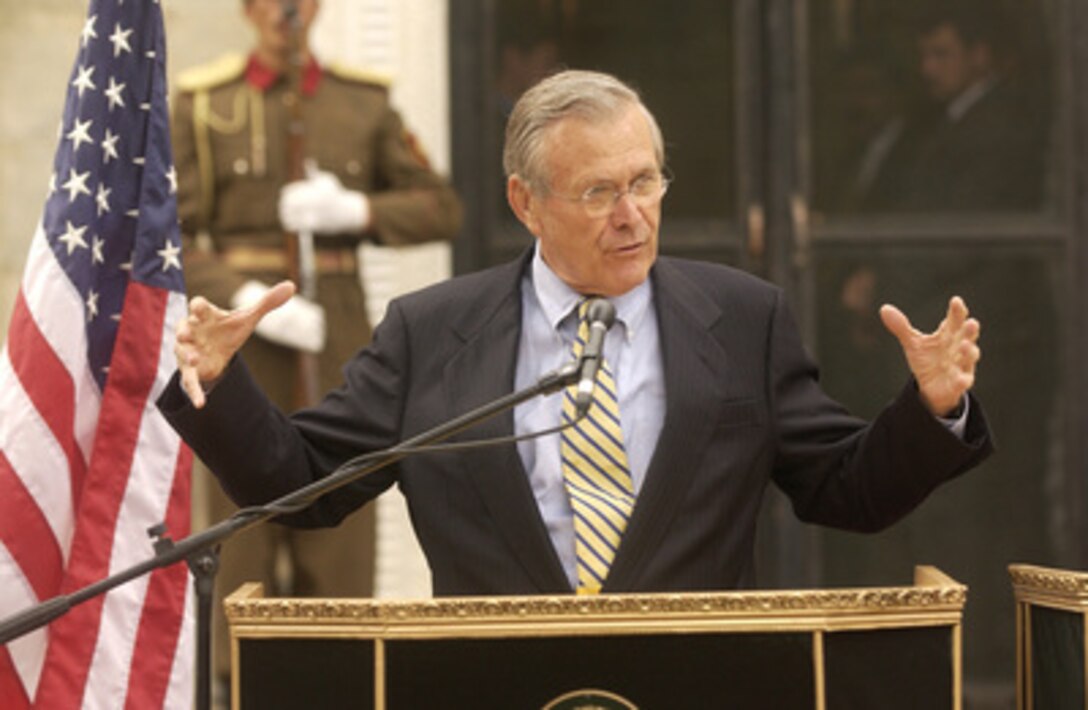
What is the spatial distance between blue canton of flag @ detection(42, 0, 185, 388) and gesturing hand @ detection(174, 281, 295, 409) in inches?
35.4

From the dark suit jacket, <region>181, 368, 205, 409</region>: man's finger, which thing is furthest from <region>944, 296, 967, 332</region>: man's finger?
<region>181, 368, 205, 409</region>: man's finger

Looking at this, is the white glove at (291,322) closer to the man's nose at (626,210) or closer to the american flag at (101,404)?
the american flag at (101,404)

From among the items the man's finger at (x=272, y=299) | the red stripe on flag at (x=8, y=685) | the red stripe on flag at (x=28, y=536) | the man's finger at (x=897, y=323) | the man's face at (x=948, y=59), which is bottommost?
the red stripe on flag at (x=8, y=685)

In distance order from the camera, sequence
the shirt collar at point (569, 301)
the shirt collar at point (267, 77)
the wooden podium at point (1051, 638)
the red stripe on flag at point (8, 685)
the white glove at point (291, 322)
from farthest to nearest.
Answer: the shirt collar at point (267, 77)
the white glove at point (291, 322)
the red stripe on flag at point (8, 685)
the shirt collar at point (569, 301)
the wooden podium at point (1051, 638)

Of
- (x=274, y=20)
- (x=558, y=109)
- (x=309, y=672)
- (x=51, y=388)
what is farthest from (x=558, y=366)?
(x=274, y=20)

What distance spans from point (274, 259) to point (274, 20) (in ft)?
2.37

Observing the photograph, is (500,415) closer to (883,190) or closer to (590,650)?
(590,650)

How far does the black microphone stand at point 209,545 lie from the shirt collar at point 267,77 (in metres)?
3.84

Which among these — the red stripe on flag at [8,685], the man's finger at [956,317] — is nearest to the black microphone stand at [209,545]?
the man's finger at [956,317]

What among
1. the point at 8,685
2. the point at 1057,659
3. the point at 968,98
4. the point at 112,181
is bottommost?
the point at 8,685

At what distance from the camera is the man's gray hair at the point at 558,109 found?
159 inches

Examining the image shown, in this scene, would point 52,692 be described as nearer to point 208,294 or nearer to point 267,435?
point 267,435

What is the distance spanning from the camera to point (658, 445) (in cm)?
399

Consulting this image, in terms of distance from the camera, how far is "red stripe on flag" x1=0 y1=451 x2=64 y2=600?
4.55 m
